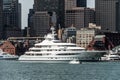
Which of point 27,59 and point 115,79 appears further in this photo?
point 27,59

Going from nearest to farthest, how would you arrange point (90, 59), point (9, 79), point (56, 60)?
1. point (9, 79)
2. point (56, 60)
3. point (90, 59)

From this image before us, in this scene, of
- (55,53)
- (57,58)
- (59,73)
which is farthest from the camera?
(55,53)

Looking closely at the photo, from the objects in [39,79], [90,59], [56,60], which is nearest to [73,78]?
[39,79]

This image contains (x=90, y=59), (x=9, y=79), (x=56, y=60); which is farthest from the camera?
(x=90, y=59)

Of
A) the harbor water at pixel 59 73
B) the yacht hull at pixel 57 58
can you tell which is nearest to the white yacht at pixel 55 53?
the yacht hull at pixel 57 58

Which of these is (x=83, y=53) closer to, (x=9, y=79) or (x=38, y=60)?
(x=38, y=60)

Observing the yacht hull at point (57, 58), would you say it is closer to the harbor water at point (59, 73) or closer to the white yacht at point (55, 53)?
the white yacht at point (55, 53)

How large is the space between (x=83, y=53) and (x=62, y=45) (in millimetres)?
5886

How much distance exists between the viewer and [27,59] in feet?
635

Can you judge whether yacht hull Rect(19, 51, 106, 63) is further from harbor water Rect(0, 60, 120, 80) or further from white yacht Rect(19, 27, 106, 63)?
harbor water Rect(0, 60, 120, 80)

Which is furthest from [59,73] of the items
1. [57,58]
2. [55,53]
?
[55,53]

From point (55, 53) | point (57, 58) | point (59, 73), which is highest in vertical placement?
point (59, 73)

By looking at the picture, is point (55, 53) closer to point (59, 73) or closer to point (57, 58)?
point (57, 58)

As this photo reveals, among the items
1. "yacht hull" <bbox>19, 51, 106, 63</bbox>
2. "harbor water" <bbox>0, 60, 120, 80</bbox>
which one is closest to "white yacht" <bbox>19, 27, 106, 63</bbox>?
"yacht hull" <bbox>19, 51, 106, 63</bbox>
